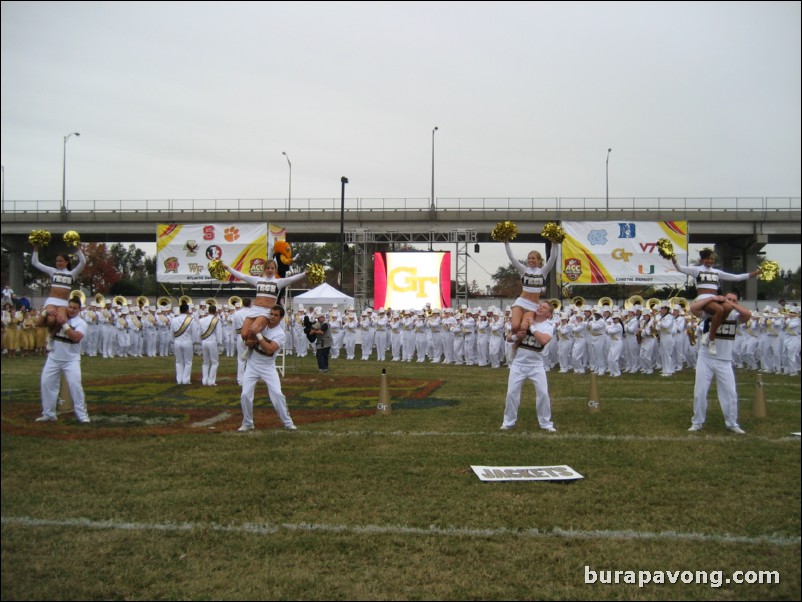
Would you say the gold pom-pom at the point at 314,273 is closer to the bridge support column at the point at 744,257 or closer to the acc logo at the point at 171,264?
the acc logo at the point at 171,264

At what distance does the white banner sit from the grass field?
0.16 m

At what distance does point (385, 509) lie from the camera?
5.44 m

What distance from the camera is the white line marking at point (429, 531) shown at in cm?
473

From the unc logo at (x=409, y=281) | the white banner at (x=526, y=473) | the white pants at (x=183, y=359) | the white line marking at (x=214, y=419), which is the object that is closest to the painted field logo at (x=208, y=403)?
the white line marking at (x=214, y=419)

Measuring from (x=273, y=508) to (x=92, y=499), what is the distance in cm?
148

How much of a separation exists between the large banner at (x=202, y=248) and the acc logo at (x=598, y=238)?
53.9ft

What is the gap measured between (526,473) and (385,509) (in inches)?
75.5

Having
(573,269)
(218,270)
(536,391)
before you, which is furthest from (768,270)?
(573,269)

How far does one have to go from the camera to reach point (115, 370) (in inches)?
725

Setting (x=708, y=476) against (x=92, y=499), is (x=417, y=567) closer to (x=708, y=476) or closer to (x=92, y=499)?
(x=92, y=499)

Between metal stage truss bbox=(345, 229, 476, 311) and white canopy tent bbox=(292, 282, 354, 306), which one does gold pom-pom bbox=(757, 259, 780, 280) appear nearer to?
white canopy tent bbox=(292, 282, 354, 306)

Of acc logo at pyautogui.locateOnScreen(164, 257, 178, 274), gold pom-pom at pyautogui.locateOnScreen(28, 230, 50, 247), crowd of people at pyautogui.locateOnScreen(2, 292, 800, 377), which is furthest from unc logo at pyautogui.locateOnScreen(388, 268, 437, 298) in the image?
gold pom-pom at pyautogui.locateOnScreen(28, 230, 50, 247)

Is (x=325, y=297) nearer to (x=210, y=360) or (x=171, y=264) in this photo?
(x=210, y=360)

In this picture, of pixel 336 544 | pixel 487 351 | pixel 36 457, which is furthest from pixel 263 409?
pixel 487 351
